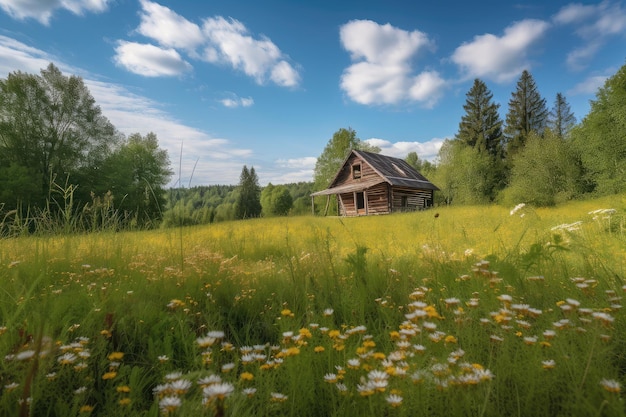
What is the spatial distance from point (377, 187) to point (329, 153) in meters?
16.2

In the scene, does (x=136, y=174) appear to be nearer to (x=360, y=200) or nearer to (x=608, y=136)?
(x=360, y=200)

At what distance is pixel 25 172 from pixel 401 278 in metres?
29.6

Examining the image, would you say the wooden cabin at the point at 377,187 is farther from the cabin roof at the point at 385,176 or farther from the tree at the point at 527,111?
the tree at the point at 527,111

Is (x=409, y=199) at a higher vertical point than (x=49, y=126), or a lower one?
lower

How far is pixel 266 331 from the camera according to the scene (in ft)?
7.77

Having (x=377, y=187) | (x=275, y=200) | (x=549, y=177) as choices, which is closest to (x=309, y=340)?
(x=377, y=187)

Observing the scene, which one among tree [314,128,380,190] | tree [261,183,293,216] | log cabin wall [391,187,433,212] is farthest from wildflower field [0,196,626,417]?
tree [261,183,293,216]

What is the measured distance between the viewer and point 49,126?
984 inches

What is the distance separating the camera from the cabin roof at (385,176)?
22.7m

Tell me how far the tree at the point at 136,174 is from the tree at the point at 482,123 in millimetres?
38714

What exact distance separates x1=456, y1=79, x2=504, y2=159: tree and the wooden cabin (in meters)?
17.7

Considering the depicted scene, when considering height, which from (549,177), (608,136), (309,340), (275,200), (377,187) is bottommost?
(309,340)

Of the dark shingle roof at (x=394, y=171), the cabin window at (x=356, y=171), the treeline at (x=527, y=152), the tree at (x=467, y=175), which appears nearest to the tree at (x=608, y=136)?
the treeline at (x=527, y=152)

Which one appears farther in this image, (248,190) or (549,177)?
(248,190)
